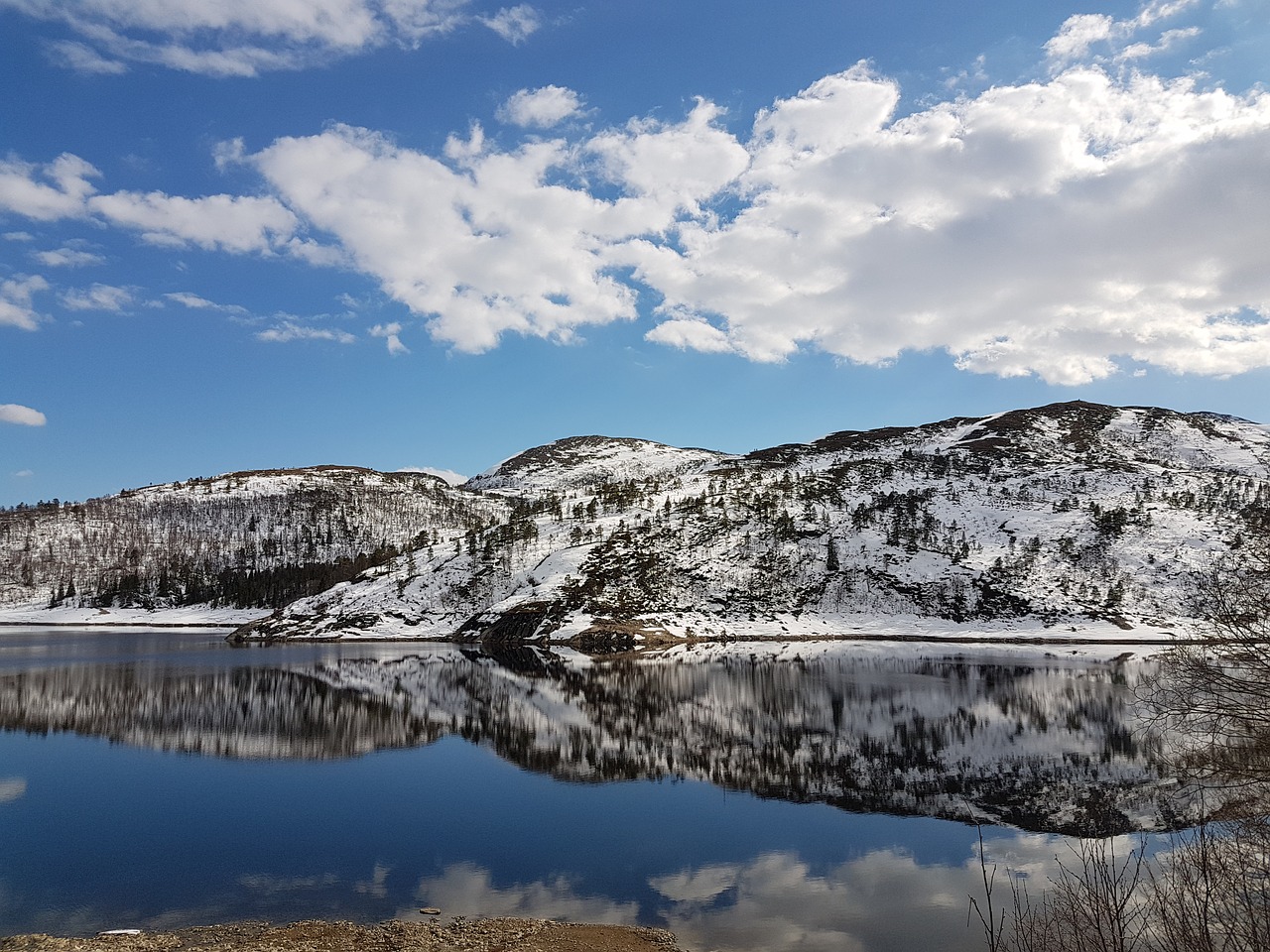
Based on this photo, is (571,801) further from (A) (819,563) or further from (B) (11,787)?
(A) (819,563)

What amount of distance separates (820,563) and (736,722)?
95981 mm

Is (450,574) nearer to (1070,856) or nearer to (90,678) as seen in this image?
(90,678)

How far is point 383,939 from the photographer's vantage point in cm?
1675

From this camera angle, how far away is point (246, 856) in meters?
23.4

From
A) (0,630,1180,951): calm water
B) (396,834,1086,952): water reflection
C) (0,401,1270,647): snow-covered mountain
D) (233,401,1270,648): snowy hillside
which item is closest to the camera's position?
(396,834,1086,952): water reflection

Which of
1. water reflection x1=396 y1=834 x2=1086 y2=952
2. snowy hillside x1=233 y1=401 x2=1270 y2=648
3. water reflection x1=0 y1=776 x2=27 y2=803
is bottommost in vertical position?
water reflection x1=396 y1=834 x2=1086 y2=952

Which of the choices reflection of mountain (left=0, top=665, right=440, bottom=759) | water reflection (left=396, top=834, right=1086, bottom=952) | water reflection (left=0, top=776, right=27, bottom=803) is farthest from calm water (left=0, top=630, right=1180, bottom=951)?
reflection of mountain (left=0, top=665, right=440, bottom=759)

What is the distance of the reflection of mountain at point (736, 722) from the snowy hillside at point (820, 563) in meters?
40.9

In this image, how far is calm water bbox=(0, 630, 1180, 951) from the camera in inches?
774

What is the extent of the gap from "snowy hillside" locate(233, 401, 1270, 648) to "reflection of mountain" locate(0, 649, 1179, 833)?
40914mm

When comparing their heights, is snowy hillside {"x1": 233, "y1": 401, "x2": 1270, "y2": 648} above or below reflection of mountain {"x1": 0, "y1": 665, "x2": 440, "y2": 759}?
above

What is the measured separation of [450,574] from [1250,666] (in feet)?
484

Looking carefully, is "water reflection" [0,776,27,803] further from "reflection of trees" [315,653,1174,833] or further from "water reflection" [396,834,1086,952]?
"water reflection" [396,834,1086,952]

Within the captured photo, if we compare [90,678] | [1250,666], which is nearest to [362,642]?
[90,678]
